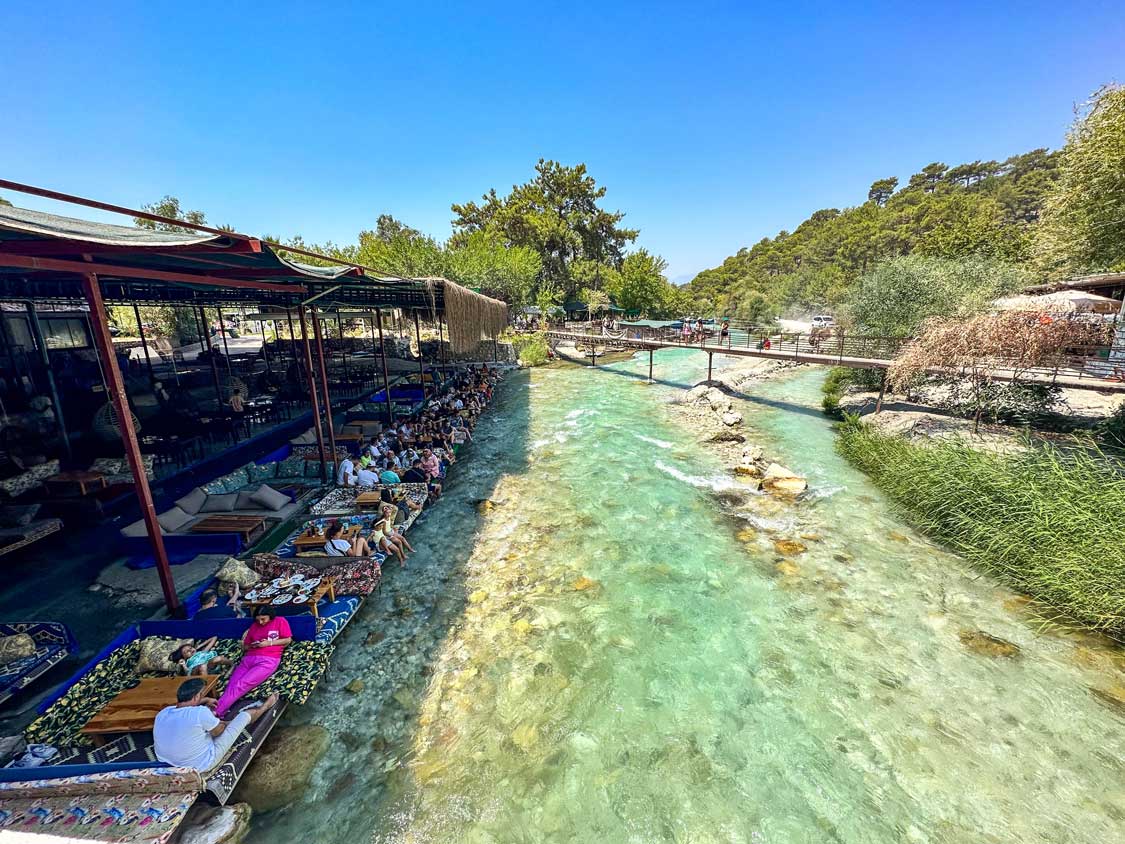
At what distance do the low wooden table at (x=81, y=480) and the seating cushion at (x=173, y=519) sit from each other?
1.60 meters

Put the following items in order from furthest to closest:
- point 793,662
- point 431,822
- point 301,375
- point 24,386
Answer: point 301,375 < point 24,386 < point 793,662 < point 431,822

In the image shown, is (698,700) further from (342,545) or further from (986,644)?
(342,545)

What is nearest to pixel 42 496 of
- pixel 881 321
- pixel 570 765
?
pixel 570 765

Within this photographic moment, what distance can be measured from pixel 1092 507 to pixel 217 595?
12976mm

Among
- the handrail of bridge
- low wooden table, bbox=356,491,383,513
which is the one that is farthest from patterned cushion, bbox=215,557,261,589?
the handrail of bridge

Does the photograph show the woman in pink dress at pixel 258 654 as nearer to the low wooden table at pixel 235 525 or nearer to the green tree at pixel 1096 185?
the low wooden table at pixel 235 525

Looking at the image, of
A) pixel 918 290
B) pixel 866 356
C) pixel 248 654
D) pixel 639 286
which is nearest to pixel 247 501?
pixel 248 654

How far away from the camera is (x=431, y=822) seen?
3.89m

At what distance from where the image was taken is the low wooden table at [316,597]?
5.39 metres

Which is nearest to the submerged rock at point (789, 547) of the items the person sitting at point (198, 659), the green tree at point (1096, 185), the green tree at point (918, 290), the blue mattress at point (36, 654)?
the person sitting at point (198, 659)

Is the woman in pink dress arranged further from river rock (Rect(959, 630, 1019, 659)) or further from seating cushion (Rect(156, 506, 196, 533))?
river rock (Rect(959, 630, 1019, 659))

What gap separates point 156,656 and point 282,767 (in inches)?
68.7

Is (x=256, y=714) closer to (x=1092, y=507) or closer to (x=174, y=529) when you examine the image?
(x=174, y=529)

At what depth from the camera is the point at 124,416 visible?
4.62 metres
